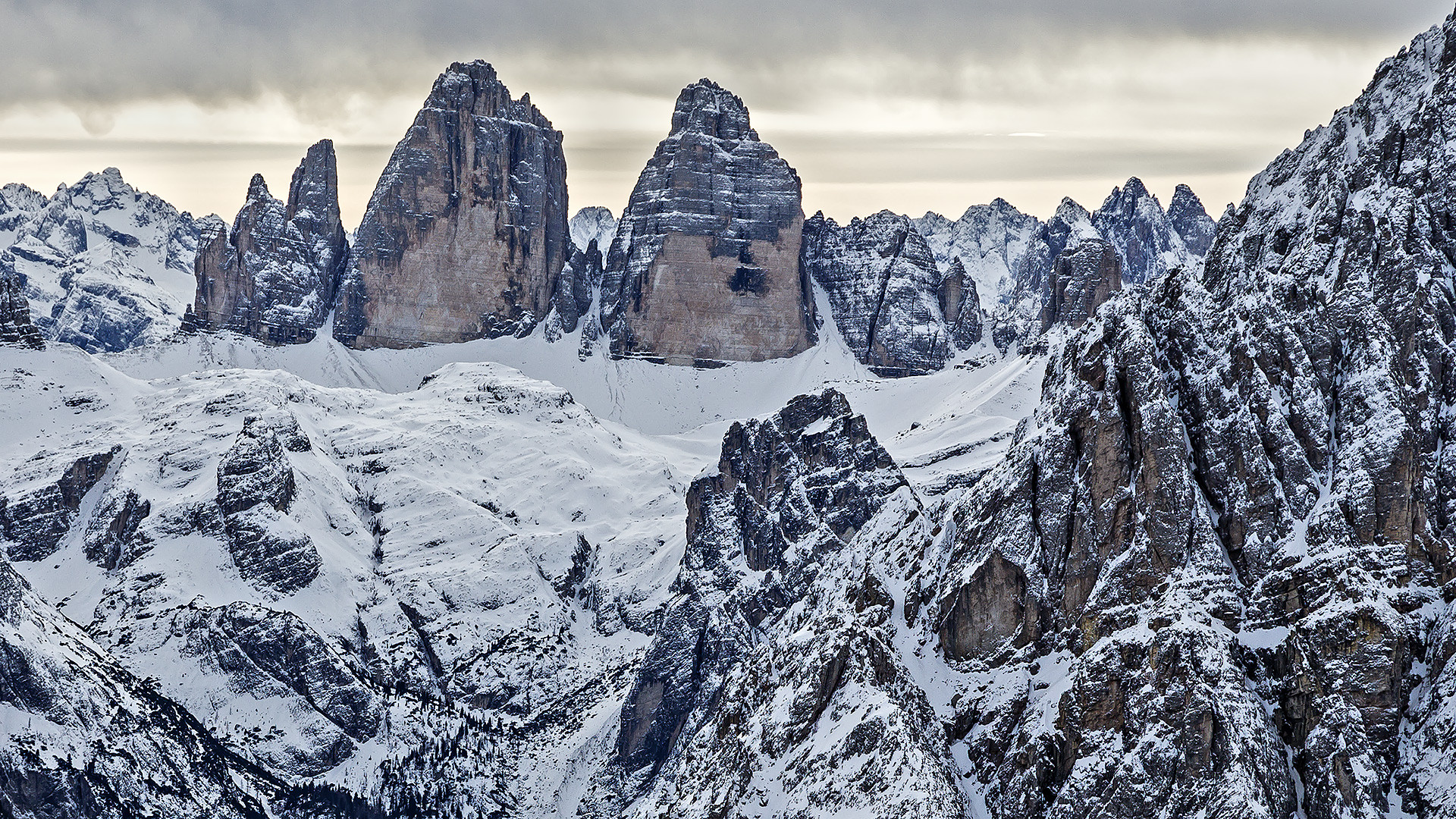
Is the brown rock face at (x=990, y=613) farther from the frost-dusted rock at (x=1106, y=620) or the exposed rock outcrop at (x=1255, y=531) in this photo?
the exposed rock outcrop at (x=1255, y=531)

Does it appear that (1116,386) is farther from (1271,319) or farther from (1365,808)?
(1365,808)

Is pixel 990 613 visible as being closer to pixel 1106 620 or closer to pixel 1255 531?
pixel 1106 620

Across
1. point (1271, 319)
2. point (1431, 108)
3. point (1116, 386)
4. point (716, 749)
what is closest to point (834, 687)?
point (716, 749)

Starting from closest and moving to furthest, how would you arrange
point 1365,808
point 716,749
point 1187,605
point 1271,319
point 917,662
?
1. point 1365,808
2. point 1187,605
3. point 1271,319
4. point 917,662
5. point 716,749

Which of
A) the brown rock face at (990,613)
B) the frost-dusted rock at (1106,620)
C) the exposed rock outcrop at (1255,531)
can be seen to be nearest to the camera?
the exposed rock outcrop at (1255,531)

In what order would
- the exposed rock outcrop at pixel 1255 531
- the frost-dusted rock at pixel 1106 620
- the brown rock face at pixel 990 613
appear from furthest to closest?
the brown rock face at pixel 990 613, the frost-dusted rock at pixel 1106 620, the exposed rock outcrop at pixel 1255 531

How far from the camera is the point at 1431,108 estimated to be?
6088 inches

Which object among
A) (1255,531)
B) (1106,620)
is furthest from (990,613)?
(1255,531)

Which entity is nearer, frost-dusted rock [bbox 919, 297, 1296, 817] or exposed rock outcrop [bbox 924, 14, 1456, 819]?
exposed rock outcrop [bbox 924, 14, 1456, 819]

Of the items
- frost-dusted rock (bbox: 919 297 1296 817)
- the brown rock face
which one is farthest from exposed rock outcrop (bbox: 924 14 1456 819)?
the brown rock face

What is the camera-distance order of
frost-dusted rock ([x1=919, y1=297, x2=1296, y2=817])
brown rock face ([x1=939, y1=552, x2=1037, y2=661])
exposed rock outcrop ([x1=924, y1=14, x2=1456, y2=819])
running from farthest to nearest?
1. brown rock face ([x1=939, y1=552, x2=1037, y2=661])
2. frost-dusted rock ([x1=919, y1=297, x2=1296, y2=817])
3. exposed rock outcrop ([x1=924, y1=14, x2=1456, y2=819])

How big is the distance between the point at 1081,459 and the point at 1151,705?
20635mm

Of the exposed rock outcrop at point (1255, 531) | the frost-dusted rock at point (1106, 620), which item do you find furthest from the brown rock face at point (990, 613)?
the exposed rock outcrop at point (1255, 531)

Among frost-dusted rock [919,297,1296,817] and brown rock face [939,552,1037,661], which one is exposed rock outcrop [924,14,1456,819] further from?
brown rock face [939,552,1037,661]
